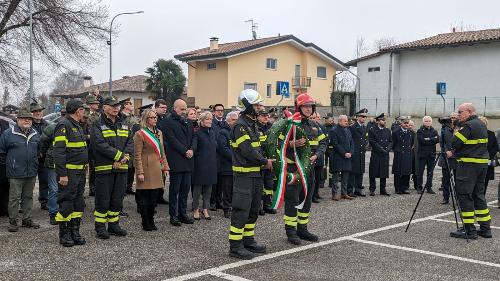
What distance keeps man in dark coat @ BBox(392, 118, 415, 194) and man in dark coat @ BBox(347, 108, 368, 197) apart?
108 centimetres

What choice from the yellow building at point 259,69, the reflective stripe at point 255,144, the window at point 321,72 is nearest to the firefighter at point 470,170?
the reflective stripe at point 255,144

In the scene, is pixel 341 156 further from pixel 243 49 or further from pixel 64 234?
pixel 243 49

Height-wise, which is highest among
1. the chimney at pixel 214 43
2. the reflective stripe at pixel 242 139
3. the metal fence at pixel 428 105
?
the chimney at pixel 214 43

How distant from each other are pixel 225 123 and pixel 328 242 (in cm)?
346

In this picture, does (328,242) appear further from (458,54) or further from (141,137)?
(458,54)

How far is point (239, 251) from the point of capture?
6.42 meters

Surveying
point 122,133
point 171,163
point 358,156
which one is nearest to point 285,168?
point 171,163

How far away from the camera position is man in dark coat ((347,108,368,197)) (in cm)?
1152

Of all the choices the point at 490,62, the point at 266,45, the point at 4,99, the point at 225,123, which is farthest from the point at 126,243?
the point at 266,45

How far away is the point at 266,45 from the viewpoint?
1673 inches

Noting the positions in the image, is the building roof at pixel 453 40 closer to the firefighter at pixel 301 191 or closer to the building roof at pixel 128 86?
the firefighter at pixel 301 191

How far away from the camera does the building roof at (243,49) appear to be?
40.9 meters

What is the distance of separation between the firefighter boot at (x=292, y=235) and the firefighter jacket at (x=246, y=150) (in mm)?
1079

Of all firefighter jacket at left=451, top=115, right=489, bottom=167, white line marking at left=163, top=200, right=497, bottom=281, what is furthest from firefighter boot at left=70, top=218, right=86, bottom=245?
firefighter jacket at left=451, top=115, right=489, bottom=167
